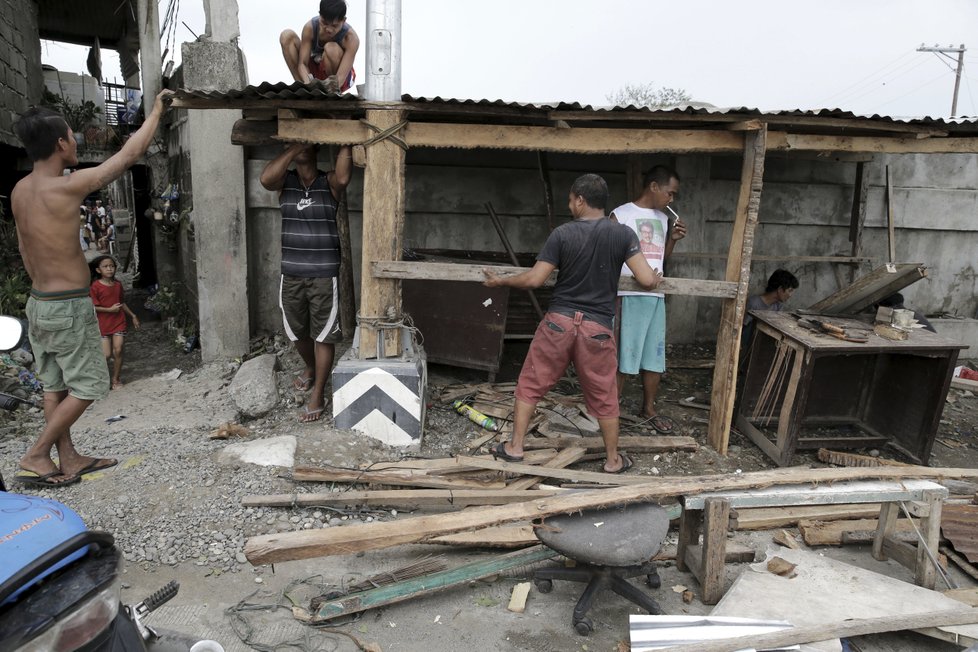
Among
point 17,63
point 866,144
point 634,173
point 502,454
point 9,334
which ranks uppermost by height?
point 17,63

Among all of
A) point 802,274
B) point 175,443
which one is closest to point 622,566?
point 175,443

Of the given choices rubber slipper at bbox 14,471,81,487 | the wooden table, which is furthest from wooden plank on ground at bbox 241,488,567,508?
the wooden table

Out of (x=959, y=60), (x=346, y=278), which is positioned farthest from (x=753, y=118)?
(x=959, y=60)

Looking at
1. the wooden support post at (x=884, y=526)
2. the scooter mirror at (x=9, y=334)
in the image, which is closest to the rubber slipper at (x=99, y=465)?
the scooter mirror at (x=9, y=334)

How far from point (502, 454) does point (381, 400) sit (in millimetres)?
1032

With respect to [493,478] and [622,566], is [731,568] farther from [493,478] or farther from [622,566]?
[493,478]

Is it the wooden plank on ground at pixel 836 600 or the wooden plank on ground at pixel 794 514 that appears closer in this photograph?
the wooden plank on ground at pixel 836 600

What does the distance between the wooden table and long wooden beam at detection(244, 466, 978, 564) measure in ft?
5.09

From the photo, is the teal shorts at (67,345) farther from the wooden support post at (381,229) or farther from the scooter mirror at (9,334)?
the wooden support post at (381,229)

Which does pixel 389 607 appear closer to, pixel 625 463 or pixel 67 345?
pixel 625 463

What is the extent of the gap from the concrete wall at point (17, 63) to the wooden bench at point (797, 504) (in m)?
10.2

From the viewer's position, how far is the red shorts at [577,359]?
4.41 m

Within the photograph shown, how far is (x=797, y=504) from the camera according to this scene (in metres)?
3.43

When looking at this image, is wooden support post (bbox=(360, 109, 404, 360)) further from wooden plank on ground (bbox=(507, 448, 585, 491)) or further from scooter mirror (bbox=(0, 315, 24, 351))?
scooter mirror (bbox=(0, 315, 24, 351))
